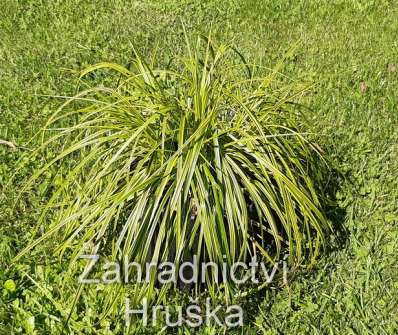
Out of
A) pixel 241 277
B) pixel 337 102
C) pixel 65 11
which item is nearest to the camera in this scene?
pixel 241 277

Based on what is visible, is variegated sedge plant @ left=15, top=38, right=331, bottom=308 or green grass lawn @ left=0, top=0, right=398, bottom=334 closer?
variegated sedge plant @ left=15, top=38, right=331, bottom=308

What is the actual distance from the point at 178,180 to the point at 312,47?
2.88 metres

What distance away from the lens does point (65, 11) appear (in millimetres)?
5227

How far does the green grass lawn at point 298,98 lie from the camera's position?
2744mm

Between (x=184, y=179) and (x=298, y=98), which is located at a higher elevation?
(x=184, y=179)

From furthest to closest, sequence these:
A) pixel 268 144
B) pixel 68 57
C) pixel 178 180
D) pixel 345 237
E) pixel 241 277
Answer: pixel 68 57 < pixel 345 237 < pixel 241 277 < pixel 268 144 < pixel 178 180

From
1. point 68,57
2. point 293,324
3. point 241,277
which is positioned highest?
point 68,57

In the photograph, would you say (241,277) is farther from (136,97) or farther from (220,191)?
(136,97)

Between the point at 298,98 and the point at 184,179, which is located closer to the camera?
the point at 184,179

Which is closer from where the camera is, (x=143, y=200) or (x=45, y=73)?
(x=143, y=200)

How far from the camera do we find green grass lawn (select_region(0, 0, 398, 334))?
2.74 meters

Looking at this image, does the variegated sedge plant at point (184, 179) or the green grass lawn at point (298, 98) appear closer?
the variegated sedge plant at point (184, 179)

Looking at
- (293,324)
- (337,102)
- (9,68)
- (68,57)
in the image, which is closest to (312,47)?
(337,102)

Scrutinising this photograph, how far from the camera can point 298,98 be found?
418 centimetres
